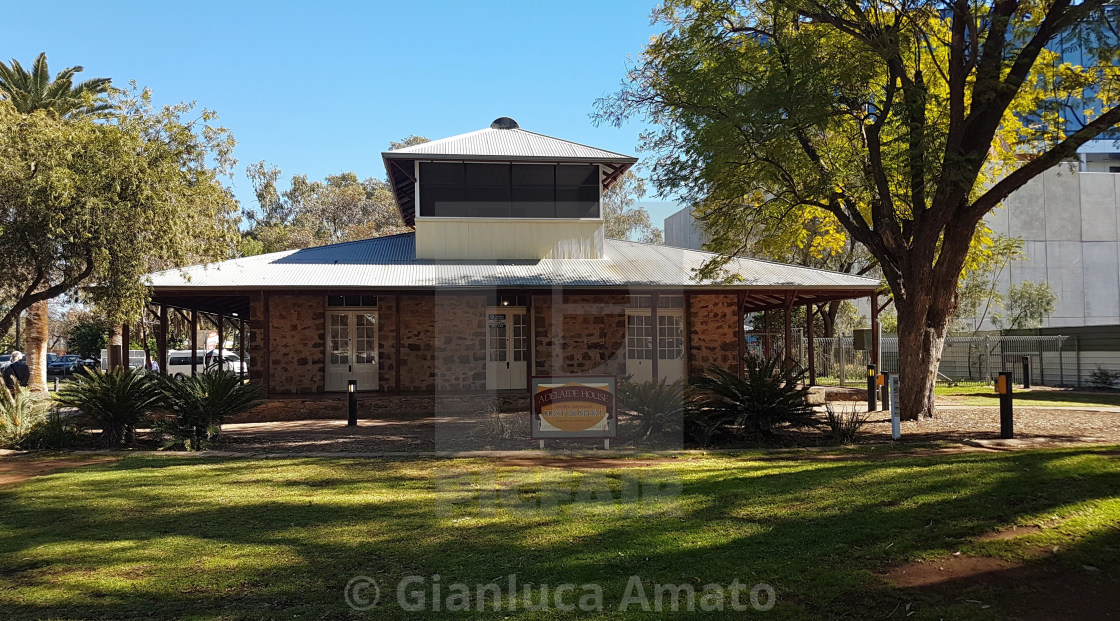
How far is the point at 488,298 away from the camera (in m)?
19.6

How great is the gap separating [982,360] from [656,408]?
69.9ft

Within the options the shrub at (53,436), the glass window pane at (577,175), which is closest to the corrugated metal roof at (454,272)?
the glass window pane at (577,175)

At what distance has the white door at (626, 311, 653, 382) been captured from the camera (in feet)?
65.8

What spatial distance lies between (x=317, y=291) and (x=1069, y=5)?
15.3 m

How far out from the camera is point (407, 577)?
5383 mm

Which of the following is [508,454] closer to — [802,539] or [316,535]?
[316,535]

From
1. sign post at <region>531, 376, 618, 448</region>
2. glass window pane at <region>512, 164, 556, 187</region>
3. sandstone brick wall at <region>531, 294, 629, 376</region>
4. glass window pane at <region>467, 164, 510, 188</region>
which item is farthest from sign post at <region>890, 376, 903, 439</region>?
glass window pane at <region>467, 164, 510, 188</region>

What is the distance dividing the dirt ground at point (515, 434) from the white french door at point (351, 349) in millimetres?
3175

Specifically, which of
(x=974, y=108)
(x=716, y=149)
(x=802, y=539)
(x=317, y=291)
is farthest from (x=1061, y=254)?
(x=802, y=539)

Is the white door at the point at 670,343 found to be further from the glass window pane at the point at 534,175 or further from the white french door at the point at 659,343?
the glass window pane at the point at 534,175

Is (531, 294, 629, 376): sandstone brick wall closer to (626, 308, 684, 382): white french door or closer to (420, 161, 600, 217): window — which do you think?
(626, 308, 684, 382): white french door

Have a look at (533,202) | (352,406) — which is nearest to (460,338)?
(533,202)

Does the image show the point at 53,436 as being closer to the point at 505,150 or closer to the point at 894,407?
the point at 505,150

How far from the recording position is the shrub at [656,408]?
12.5 metres
